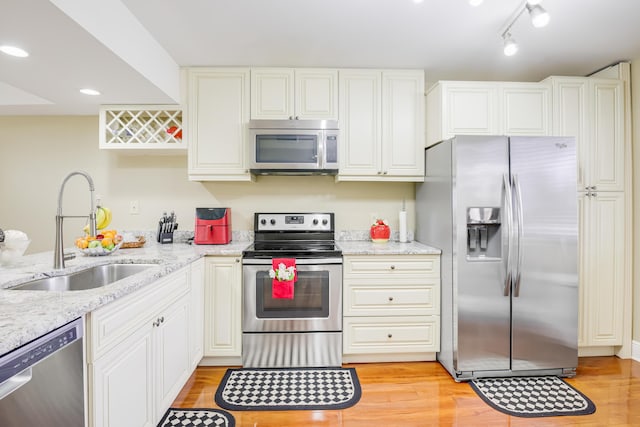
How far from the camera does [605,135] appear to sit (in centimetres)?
253

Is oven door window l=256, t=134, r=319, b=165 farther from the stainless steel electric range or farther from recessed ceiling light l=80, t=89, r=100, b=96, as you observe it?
recessed ceiling light l=80, t=89, r=100, b=96

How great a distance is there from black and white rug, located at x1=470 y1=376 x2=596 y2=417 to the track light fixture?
6.84 ft

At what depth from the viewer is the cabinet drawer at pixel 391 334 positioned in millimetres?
2416

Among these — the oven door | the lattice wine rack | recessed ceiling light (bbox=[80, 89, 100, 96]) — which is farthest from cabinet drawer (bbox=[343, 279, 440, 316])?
recessed ceiling light (bbox=[80, 89, 100, 96])

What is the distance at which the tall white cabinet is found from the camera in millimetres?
2516

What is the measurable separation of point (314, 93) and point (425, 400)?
2296 mm

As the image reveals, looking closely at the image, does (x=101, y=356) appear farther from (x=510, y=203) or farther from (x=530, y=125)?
(x=530, y=125)

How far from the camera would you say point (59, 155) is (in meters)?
2.97

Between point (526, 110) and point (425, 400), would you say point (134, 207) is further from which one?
point (526, 110)

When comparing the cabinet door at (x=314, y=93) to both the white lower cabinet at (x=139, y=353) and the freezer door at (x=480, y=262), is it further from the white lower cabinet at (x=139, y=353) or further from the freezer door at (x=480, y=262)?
the white lower cabinet at (x=139, y=353)

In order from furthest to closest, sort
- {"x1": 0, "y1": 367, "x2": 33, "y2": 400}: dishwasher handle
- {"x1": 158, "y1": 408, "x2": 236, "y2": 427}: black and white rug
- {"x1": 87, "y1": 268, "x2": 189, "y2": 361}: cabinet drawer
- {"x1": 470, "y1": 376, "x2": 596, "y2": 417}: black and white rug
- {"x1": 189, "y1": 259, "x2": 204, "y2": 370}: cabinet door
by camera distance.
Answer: {"x1": 189, "y1": 259, "x2": 204, "y2": 370}: cabinet door, {"x1": 470, "y1": 376, "x2": 596, "y2": 417}: black and white rug, {"x1": 158, "y1": 408, "x2": 236, "y2": 427}: black and white rug, {"x1": 87, "y1": 268, "x2": 189, "y2": 361}: cabinet drawer, {"x1": 0, "y1": 367, "x2": 33, "y2": 400}: dishwasher handle

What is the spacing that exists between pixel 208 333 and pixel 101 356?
127cm

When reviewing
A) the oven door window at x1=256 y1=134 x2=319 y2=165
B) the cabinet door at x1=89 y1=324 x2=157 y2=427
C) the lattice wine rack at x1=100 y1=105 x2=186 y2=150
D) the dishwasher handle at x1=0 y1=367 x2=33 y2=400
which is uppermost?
the lattice wine rack at x1=100 y1=105 x2=186 y2=150

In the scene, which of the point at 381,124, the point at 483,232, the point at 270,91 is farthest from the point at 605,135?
the point at 270,91
